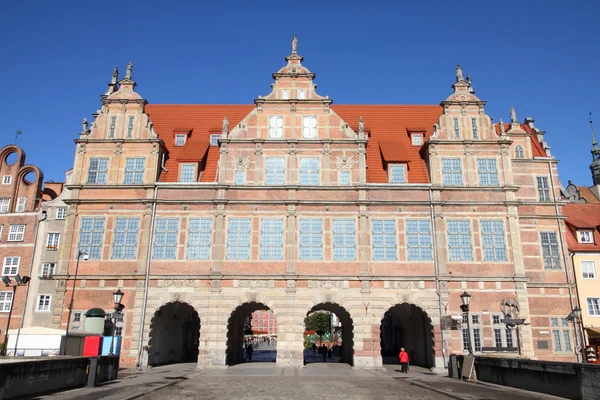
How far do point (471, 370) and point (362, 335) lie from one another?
27.2 feet

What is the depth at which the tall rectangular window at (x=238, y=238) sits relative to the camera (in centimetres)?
3039

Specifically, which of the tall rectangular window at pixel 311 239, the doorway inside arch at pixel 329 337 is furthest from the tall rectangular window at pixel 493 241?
the tall rectangular window at pixel 311 239

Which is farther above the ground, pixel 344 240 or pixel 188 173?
pixel 188 173

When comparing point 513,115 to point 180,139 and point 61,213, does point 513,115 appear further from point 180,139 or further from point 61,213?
point 61,213

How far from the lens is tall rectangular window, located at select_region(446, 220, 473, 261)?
30484 mm

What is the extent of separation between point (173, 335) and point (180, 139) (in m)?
14.4

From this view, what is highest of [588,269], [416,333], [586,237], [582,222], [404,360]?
[582,222]

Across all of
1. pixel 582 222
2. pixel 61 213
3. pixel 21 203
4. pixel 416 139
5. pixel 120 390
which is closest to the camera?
pixel 120 390

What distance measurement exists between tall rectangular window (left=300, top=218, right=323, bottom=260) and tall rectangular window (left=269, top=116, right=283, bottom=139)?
6.20 metres

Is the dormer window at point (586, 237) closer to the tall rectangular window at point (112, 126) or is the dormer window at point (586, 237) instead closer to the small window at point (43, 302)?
the tall rectangular window at point (112, 126)

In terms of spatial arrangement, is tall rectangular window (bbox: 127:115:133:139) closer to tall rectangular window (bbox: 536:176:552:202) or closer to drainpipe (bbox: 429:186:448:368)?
drainpipe (bbox: 429:186:448:368)

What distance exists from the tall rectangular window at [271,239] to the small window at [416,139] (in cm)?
1233

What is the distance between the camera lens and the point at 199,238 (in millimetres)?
30781

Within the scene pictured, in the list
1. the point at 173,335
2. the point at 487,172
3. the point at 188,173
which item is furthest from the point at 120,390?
the point at 487,172
